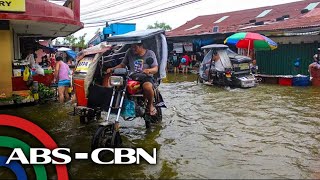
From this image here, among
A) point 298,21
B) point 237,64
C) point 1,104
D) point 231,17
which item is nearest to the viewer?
point 1,104

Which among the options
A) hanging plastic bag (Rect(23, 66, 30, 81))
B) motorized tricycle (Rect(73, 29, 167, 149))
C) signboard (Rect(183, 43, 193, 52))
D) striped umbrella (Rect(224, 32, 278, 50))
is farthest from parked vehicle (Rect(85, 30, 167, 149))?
signboard (Rect(183, 43, 193, 52))

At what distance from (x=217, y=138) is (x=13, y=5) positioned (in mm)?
6457

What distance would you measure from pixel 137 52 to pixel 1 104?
5070 mm

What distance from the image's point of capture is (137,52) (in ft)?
23.2

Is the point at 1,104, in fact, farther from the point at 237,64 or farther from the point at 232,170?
the point at 237,64

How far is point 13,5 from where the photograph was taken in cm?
948

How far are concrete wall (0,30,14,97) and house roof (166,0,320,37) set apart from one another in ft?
43.5

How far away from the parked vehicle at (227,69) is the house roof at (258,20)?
13.8ft

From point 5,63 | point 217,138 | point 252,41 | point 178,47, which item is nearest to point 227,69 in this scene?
point 252,41

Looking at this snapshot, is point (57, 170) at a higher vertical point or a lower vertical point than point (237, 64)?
lower

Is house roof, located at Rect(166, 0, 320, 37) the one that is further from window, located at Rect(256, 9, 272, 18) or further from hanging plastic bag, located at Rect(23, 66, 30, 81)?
hanging plastic bag, located at Rect(23, 66, 30, 81)

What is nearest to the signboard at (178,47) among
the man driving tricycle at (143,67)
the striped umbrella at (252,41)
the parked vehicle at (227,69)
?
the striped umbrella at (252,41)

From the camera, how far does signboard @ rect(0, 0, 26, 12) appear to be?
9.36m

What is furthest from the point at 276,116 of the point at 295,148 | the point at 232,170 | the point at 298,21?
the point at 298,21
